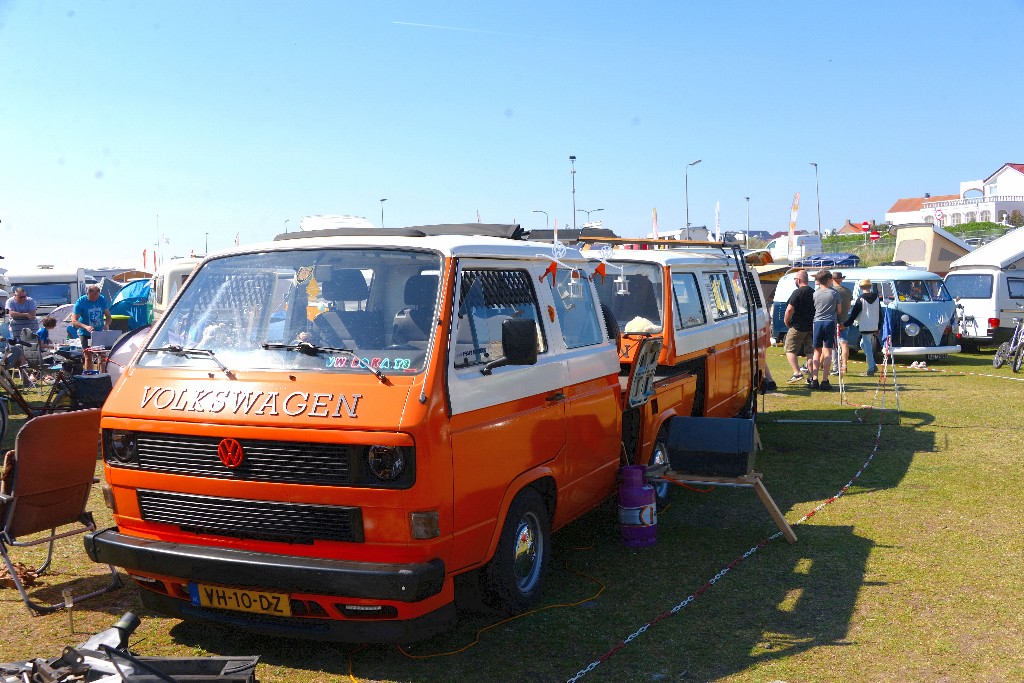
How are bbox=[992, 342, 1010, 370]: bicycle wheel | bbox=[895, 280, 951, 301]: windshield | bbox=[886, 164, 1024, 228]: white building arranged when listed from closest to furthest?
1. bbox=[992, 342, 1010, 370]: bicycle wheel
2. bbox=[895, 280, 951, 301]: windshield
3. bbox=[886, 164, 1024, 228]: white building

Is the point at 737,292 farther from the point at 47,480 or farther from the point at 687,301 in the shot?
the point at 47,480

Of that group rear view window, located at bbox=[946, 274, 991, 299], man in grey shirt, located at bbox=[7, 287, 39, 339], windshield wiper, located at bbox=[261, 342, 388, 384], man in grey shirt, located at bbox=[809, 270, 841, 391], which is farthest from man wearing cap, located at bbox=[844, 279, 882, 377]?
man in grey shirt, located at bbox=[7, 287, 39, 339]

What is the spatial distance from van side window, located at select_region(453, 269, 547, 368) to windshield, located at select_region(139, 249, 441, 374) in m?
0.21

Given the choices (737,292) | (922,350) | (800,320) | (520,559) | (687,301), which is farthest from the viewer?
(922,350)

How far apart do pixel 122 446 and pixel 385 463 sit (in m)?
1.50

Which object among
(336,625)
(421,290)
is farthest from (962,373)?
(336,625)

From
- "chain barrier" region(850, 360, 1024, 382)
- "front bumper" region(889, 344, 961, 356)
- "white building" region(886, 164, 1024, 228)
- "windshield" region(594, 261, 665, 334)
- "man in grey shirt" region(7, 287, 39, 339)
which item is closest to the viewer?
"windshield" region(594, 261, 665, 334)

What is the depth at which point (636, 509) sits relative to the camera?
6.73 metres

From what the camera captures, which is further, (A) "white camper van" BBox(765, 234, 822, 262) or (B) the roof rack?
(A) "white camper van" BBox(765, 234, 822, 262)

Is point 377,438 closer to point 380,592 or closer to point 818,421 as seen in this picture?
point 380,592

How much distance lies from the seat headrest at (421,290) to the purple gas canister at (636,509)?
8.38ft

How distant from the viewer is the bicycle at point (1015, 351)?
719 inches

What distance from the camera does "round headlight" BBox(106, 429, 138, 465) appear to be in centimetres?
479

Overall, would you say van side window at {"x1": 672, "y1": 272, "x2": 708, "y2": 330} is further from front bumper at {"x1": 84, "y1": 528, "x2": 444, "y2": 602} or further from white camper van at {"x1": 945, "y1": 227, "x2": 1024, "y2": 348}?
white camper van at {"x1": 945, "y1": 227, "x2": 1024, "y2": 348}
